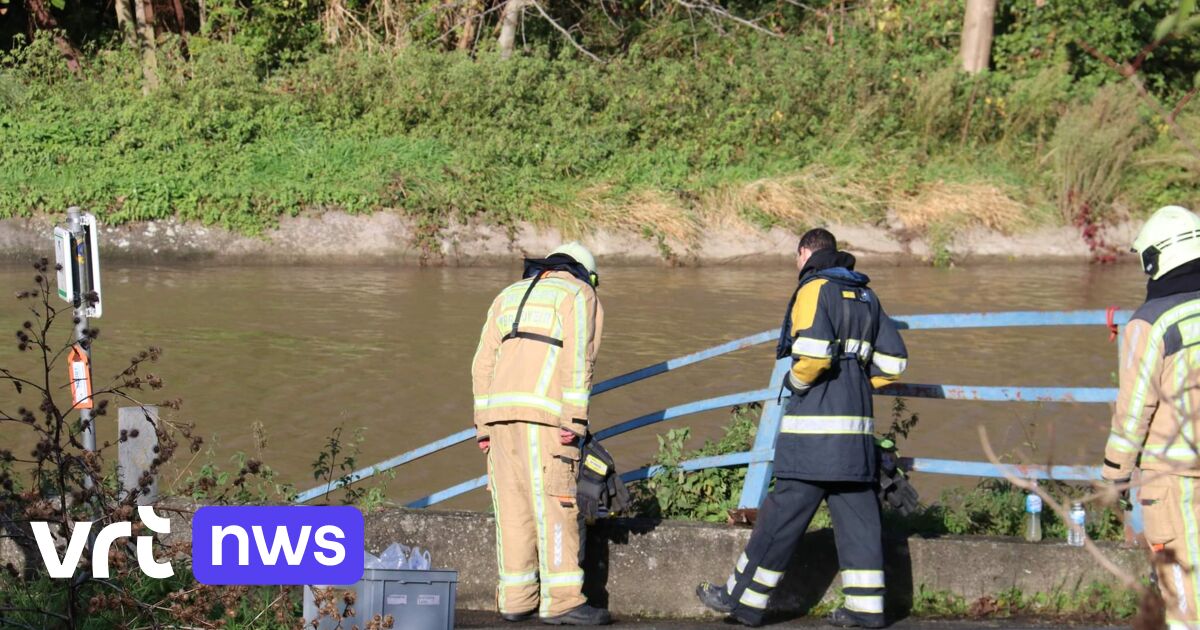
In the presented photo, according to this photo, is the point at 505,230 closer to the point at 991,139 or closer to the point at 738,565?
the point at 991,139

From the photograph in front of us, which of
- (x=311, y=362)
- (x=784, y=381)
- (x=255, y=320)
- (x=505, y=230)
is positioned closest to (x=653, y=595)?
(x=784, y=381)

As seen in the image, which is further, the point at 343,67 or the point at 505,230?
the point at 343,67

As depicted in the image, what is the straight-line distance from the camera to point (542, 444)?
564 cm

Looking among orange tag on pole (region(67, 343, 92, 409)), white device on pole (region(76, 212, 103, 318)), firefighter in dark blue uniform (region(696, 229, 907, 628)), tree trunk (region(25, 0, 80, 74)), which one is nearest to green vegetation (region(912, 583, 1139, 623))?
firefighter in dark blue uniform (region(696, 229, 907, 628))

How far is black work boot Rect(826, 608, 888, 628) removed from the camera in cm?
539

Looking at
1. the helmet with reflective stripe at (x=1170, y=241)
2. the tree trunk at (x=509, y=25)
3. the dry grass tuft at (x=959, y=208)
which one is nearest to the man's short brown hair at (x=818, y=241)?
the helmet with reflective stripe at (x=1170, y=241)

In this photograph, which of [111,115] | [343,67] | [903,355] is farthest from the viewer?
[343,67]

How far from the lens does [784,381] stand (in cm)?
561

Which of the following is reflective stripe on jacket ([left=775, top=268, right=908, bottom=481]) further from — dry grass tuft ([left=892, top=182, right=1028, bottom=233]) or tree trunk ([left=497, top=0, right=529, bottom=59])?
tree trunk ([left=497, top=0, right=529, bottom=59])

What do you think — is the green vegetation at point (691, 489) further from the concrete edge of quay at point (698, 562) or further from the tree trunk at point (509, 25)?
the tree trunk at point (509, 25)

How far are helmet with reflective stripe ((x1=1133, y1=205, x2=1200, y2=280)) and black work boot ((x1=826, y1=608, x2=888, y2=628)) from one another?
5.38 ft

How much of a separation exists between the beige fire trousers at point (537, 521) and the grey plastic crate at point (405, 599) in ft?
2.27

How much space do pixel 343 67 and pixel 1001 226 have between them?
9446 mm

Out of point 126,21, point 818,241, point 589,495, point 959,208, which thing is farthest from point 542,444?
point 126,21
